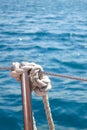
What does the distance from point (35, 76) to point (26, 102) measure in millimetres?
460

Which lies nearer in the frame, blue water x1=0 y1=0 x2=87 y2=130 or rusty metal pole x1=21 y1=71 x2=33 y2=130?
rusty metal pole x1=21 y1=71 x2=33 y2=130

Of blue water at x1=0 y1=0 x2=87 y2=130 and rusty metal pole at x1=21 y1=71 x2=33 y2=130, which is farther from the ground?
rusty metal pole at x1=21 y1=71 x2=33 y2=130

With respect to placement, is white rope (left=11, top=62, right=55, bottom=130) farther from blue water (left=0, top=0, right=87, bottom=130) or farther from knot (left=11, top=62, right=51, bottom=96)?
blue water (left=0, top=0, right=87, bottom=130)

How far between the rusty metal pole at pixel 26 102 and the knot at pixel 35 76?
0.09m

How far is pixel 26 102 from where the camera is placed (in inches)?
95.3

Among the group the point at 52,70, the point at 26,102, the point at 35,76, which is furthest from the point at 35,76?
the point at 52,70

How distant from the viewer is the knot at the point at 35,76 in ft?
9.23

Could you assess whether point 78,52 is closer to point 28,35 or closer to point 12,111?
point 28,35

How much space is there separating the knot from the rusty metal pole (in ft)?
0.30

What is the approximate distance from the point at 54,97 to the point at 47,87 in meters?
4.10

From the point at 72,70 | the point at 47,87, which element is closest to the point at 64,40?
the point at 72,70

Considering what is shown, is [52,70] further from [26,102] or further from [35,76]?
[26,102]

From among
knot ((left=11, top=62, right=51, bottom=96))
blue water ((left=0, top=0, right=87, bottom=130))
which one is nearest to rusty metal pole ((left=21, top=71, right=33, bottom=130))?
knot ((left=11, top=62, right=51, bottom=96))

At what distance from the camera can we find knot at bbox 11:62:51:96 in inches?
111
